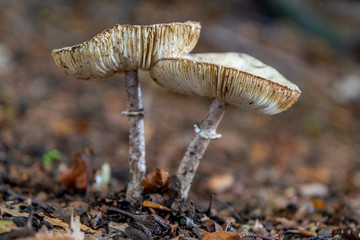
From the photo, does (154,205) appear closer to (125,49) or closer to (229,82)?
(229,82)

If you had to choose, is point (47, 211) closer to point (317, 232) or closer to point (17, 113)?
point (317, 232)

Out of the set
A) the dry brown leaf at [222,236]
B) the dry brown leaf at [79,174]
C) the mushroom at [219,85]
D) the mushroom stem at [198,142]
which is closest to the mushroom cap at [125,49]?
the mushroom at [219,85]

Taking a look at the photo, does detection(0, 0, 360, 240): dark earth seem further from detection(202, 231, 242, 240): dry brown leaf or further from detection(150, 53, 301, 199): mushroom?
detection(150, 53, 301, 199): mushroom

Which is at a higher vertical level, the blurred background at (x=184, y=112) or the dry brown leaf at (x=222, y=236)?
the blurred background at (x=184, y=112)

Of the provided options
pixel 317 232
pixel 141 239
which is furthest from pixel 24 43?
pixel 317 232

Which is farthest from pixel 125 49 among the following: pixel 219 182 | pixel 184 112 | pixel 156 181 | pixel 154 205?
pixel 184 112

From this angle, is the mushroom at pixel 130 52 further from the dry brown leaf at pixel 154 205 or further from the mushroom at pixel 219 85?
the dry brown leaf at pixel 154 205
